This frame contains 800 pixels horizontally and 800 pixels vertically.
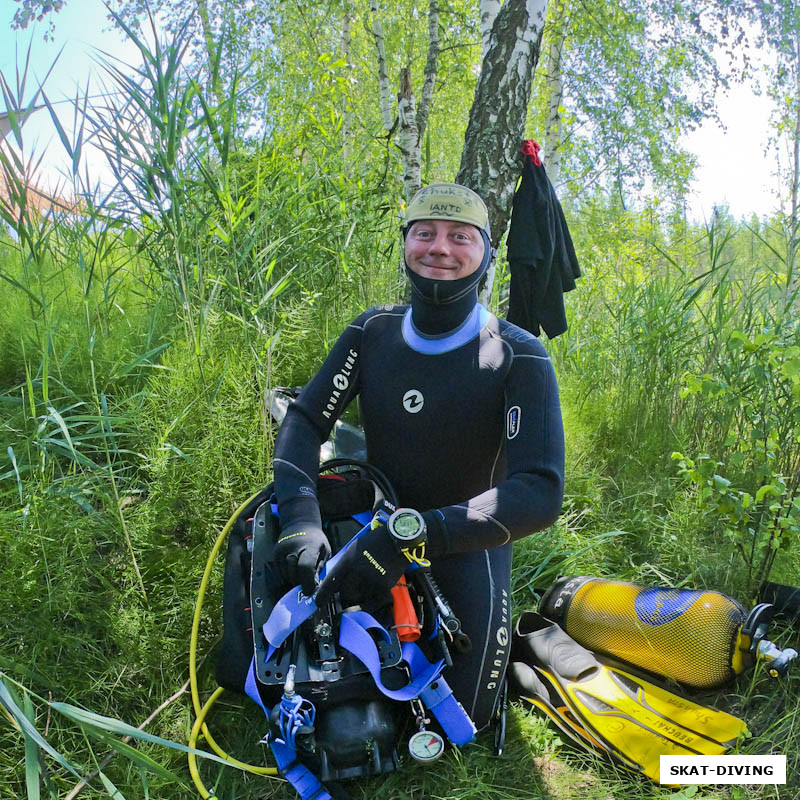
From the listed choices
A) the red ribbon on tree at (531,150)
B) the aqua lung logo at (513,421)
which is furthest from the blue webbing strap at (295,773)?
the red ribbon on tree at (531,150)

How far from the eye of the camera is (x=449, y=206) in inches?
82.8

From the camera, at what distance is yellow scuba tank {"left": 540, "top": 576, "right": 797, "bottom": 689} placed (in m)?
2.14

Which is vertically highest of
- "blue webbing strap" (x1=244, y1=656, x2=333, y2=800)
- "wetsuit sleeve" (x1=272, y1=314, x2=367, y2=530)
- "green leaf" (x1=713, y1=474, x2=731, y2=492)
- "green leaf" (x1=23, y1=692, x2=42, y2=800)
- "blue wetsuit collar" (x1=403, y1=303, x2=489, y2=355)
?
"blue wetsuit collar" (x1=403, y1=303, x2=489, y2=355)

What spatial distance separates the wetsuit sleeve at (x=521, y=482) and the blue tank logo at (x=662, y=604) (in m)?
0.66

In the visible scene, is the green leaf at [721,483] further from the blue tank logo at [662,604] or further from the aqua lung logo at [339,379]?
the aqua lung logo at [339,379]

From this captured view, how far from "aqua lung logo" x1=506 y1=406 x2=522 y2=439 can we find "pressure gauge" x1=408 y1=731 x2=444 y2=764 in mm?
892

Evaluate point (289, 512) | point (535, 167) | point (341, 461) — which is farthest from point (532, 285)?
point (289, 512)

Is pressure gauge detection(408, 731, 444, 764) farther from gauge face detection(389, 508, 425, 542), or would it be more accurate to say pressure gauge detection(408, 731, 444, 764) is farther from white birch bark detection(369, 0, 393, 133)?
white birch bark detection(369, 0, 393, 133)

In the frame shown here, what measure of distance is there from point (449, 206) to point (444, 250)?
0.48 ft

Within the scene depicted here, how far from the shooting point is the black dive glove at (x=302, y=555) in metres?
1.84

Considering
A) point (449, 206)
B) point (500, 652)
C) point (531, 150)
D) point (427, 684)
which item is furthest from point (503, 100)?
point (427, 684)

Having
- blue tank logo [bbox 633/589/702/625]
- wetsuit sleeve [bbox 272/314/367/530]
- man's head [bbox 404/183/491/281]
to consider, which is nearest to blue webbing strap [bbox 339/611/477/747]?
wetsuit sleeve [bbox 272/314/367/530]

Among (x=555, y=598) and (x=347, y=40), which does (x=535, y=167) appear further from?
(x=347, y=40)

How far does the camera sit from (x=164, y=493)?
2.42 meters
